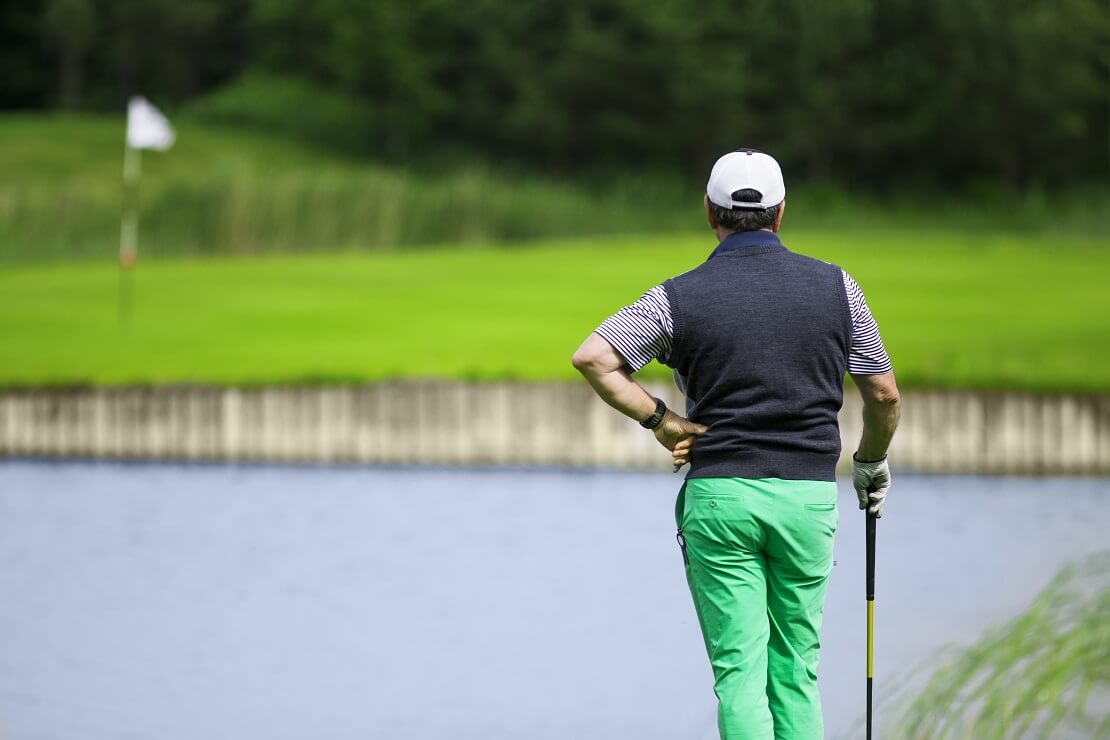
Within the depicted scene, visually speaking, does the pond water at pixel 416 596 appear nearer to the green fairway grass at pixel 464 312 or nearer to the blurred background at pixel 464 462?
the blurred background at pixel 464 462

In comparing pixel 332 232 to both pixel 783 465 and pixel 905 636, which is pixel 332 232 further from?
pixel 783 465

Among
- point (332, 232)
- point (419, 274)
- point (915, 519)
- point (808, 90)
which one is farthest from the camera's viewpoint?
point (808, 90)

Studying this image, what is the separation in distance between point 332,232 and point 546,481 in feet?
38.4

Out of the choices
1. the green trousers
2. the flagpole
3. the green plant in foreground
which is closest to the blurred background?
the green plant in foreground

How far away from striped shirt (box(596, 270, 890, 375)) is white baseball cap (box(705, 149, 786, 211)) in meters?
0.23

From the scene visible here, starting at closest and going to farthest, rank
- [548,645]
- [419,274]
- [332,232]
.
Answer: [548,645] → [419,274] → [332,232]

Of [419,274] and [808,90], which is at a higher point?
[808,90]

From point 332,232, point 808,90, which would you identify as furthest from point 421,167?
point 332,232

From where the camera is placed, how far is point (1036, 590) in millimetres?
7766

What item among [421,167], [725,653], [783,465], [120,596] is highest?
[421,167]

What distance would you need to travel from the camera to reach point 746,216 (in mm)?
3645

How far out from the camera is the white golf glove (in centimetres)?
394

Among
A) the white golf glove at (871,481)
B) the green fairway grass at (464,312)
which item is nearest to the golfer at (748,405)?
the white golf glove at (871,481)

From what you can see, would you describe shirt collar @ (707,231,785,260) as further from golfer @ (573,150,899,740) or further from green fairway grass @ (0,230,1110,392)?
green fairway grass @ (0,230,1110,392)
